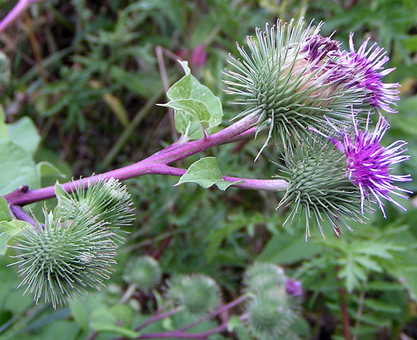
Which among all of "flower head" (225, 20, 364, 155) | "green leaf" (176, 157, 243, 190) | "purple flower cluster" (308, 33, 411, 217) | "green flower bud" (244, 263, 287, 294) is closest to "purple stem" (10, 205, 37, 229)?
"green leaf" (176, 157, 243, 190)

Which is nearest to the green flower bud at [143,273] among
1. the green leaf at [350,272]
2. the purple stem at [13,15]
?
the green leaf at [350,272]

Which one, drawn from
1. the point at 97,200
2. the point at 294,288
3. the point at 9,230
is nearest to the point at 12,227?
the point at 9,230

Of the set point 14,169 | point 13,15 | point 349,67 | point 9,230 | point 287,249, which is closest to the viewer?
point 9,230

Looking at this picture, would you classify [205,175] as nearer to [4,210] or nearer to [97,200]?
[97,200]

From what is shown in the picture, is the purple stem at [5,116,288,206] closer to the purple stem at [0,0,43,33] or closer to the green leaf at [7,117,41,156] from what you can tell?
the green leaf at [7,117,41,156]

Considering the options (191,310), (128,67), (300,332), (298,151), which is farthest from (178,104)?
(128,67)
